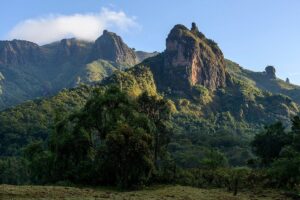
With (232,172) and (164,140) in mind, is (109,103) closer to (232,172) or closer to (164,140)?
(164,140)

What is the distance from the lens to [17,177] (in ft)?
392

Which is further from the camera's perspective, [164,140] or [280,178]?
[164,140]

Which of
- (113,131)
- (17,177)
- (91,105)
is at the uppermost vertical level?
(91,105)

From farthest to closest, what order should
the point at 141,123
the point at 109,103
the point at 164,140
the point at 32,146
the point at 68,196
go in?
the point at 32,146 → the point at 164,140 → the point at 109,103 → the point at 141,123 → the point at 68,196

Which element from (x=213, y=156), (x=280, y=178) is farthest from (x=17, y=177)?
(x=280, y=178)

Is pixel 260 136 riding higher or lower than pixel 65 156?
higher

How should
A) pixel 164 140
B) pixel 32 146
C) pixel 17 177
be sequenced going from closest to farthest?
pixel 164 140
pixel 32 146
pixel 17 177

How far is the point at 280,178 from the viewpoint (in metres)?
58.0

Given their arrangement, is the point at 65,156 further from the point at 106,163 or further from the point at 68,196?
the point at 68,196

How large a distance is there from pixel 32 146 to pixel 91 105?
53.4ft

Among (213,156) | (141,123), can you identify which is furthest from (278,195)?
Result: (213,156)

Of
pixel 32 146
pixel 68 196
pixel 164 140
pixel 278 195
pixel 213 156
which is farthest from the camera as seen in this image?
pixel 213 156

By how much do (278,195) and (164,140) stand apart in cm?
2354

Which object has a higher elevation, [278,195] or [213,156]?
[213,156]
